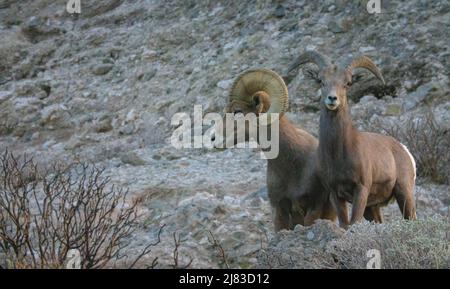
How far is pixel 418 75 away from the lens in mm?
11859

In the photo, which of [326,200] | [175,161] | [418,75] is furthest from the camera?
[418,75]

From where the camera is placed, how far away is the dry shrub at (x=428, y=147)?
31.3ft

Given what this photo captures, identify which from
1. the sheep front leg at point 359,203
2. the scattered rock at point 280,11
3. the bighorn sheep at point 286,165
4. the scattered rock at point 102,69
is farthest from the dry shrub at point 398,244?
the scattered rock at point 102,69

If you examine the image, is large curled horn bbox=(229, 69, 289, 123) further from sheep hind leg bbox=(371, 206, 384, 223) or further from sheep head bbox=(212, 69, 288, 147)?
sheep hind leg bbox=(371, 206, 384, 223)

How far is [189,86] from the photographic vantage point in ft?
45.3

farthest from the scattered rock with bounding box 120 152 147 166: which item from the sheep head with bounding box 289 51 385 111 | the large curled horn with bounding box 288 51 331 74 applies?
the sheep head with bounding box 289 51 385 111

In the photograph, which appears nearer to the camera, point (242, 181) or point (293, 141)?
point (293, 141)

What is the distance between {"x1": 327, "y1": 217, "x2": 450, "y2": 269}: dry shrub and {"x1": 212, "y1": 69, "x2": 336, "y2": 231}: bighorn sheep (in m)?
1.32

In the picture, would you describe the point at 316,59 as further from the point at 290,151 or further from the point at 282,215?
the point at 282,215

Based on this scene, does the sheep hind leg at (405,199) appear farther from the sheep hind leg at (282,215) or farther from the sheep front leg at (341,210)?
the sheep hind leg at (282,215)

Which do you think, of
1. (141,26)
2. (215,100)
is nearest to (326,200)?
(215,100)

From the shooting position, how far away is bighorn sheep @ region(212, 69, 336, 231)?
751 centimetres
